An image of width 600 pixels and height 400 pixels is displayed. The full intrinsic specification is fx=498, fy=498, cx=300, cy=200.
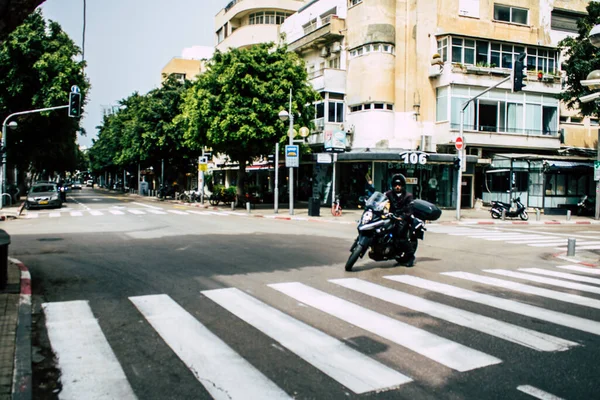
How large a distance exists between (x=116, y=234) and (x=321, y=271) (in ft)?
26.9

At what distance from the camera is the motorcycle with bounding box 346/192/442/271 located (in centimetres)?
899

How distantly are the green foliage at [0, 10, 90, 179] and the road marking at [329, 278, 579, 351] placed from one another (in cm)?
3085

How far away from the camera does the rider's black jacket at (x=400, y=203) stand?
938cm

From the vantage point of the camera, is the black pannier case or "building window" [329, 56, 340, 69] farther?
"building window" [329, 56, 340, 69]

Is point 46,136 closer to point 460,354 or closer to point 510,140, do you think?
point 510,140

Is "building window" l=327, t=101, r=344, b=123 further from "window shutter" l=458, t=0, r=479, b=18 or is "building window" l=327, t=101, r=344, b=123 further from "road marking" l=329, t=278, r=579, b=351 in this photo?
"road marking" l=329, t=278, r=579, b=351

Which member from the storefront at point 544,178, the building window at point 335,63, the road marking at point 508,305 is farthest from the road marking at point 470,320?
the building window at point 335,63

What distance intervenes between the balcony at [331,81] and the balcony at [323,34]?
2.53m

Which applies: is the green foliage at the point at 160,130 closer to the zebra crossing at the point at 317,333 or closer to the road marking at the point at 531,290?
the road marking at the point at 531,290

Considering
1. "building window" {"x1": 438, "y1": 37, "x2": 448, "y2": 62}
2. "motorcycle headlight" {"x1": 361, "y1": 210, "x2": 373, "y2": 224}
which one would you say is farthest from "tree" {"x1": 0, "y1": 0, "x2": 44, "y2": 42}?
"building window" {"x1": 438, "y1": 37, "x2": 448, "y2": 62}

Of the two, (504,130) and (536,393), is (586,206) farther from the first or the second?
(536,393)

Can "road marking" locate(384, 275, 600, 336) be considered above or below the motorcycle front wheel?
below

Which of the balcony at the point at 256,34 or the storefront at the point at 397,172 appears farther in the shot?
the balcony at the point at 256,34

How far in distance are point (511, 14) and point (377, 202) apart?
99.2 feet
